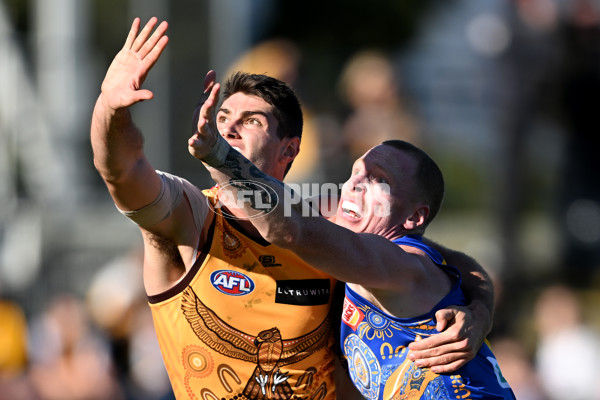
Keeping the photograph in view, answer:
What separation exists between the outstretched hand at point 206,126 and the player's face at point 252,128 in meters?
→ 1.04

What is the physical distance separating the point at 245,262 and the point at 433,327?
3.12ft

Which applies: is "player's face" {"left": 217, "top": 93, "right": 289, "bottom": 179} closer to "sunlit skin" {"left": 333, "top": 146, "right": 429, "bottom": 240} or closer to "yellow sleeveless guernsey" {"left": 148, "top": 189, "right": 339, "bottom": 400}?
"yellow sleeveless guernsey" {"left": 148, "top": 189, "right": 339, "bottom": 400}

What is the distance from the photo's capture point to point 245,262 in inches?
165

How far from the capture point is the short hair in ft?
14.8

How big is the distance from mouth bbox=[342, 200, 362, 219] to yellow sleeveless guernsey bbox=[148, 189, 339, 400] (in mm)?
345

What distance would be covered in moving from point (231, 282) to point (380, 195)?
0.84 m

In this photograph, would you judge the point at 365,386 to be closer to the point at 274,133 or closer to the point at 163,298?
the point at 163,298

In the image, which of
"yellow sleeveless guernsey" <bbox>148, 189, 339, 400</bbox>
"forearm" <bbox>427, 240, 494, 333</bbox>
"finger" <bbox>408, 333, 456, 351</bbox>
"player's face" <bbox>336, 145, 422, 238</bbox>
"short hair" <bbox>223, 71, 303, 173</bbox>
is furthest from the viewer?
"short hair" <bbox>223, 71, 303, 173</bbox>

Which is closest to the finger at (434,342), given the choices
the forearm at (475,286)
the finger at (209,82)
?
the forearm at (475,286)

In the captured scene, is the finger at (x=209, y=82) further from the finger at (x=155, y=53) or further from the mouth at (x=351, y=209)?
the mouth at (x=351, y=209)

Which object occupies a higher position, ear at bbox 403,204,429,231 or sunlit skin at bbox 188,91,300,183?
sunlit skin at bbox 188,91,300,183

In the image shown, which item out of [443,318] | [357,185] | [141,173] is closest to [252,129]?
[357,185]

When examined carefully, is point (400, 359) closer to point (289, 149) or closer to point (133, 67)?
point (289, 149)

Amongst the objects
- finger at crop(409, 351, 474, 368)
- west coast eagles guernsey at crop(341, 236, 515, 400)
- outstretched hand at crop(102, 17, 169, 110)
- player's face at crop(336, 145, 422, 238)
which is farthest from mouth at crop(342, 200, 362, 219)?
outstretched hand at crop(102, 17, 169, 110)
